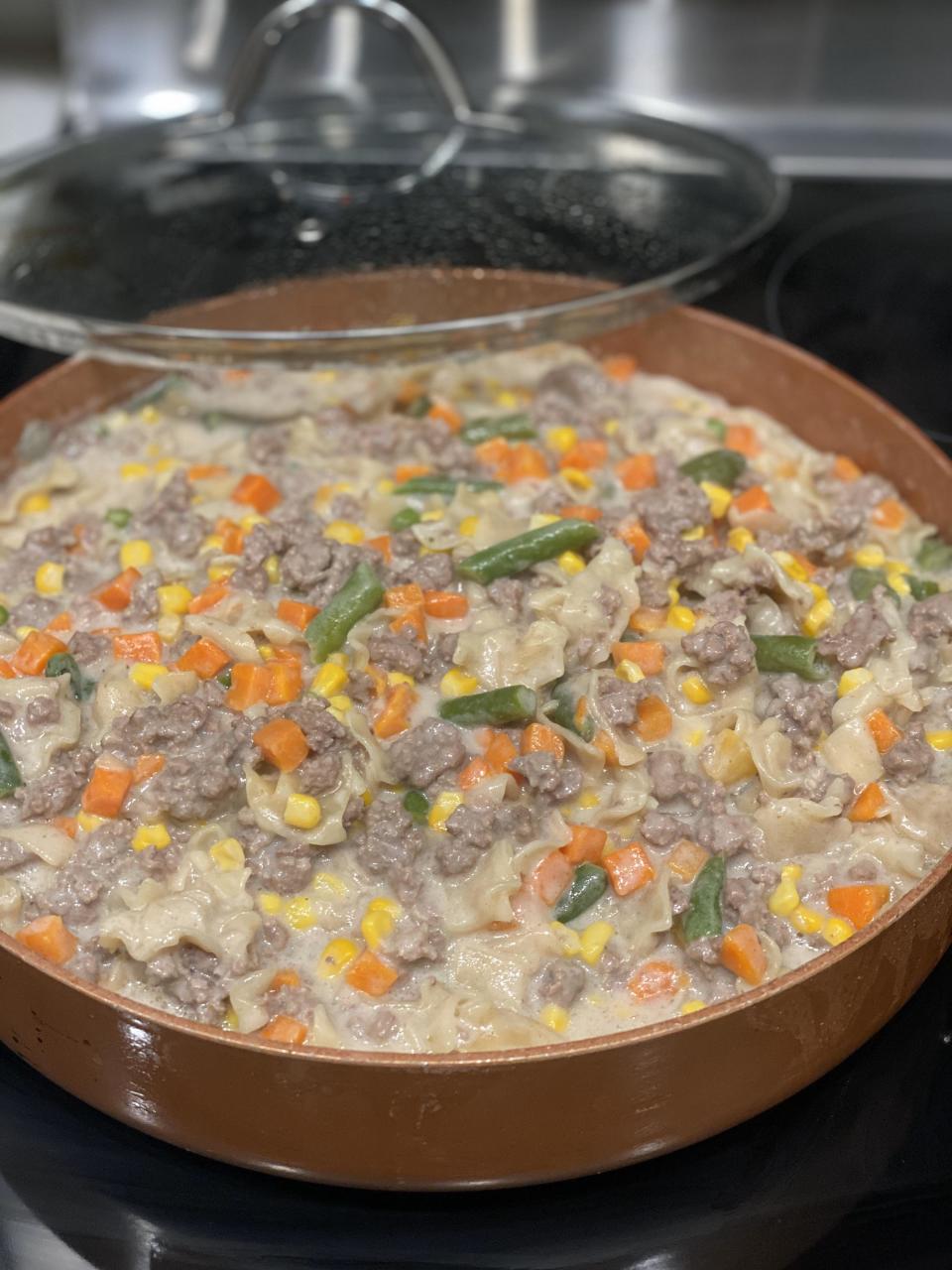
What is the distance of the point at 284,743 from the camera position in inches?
115

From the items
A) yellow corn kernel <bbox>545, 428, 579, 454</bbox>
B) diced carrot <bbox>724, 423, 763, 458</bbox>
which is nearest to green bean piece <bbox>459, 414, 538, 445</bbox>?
yellow corn kernel <bbox>545, 428, 579, 454</bbox>

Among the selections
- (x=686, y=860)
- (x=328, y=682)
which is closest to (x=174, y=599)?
(x=328, y=682)

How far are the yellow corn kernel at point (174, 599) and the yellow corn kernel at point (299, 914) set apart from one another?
35.9 inches

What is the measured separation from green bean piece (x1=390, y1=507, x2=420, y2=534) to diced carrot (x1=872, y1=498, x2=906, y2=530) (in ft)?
A: 4.47

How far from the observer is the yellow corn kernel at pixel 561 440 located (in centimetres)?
398

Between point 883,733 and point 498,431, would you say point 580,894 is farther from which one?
point 498,431

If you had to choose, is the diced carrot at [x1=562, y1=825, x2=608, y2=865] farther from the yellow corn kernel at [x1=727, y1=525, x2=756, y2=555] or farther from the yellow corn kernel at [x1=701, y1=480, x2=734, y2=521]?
the yellow corn kernel at [x1=701, y1=480, x2=734, y2=521]

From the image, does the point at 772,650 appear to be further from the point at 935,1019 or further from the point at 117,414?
the point at 117,414

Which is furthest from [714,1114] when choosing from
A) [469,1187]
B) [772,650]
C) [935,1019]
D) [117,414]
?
[117,414]

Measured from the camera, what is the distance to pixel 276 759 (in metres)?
2.92

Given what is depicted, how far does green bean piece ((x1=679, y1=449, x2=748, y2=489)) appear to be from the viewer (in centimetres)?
385

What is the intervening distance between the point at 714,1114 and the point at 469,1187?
1.67 feet

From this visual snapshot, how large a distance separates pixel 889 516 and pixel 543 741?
4.85ft

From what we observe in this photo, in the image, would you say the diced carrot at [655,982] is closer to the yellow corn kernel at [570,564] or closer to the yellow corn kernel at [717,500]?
the yellow corn kernel at [570,564]
